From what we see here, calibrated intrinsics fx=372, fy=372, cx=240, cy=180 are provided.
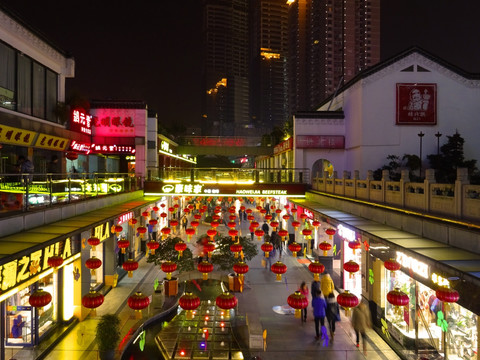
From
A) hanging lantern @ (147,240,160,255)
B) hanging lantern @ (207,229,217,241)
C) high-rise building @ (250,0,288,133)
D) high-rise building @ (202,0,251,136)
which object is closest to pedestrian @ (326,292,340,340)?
hanging lantern @ (207,229,217,241)

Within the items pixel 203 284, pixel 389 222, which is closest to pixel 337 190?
pixel 389 222

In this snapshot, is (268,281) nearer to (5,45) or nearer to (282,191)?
(282,191)

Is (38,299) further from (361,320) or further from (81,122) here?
(81,122)

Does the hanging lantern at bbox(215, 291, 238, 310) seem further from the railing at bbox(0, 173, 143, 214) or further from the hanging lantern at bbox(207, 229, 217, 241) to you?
the hanging lantern at bbox(207, 229, 217, 241)

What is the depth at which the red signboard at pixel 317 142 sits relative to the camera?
29.8 m

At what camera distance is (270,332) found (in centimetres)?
1214

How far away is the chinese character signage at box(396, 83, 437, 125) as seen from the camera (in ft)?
87.8

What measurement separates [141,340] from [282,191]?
14697 millimetres

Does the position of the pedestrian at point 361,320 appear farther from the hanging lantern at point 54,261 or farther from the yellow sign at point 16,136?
the yellow sign at point 16,136

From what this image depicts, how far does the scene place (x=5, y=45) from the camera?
53.3ft

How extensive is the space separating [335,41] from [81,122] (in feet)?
318

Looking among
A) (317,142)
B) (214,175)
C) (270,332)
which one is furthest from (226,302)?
(317,142)

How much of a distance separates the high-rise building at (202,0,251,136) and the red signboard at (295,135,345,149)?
110 meters

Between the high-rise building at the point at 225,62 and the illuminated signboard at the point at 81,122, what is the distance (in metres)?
114
